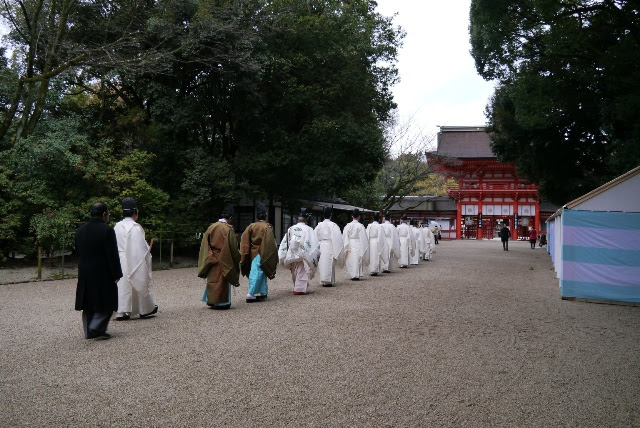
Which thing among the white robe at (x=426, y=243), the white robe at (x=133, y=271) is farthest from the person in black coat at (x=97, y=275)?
the white robe at (x=426, y=243)

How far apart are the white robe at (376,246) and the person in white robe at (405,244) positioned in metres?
3.13

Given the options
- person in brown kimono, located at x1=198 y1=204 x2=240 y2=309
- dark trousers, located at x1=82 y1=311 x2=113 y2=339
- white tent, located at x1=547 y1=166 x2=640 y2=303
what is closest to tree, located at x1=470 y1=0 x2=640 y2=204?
white tent, located at x1=547 y1=166 x2=640 y2=303

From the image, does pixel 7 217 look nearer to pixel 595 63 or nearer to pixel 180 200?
pixel 180 200

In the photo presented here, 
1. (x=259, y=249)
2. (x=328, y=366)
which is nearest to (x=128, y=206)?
(x=259, y=249)

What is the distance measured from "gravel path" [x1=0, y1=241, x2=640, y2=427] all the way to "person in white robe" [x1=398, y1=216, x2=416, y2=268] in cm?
903

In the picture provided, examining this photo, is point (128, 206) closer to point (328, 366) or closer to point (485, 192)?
point (328, 366)

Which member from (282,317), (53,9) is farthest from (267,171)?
(282,317)

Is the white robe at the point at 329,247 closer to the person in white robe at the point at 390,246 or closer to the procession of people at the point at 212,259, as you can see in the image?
the procession of people at the point at 212,259

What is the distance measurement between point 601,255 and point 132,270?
798cm

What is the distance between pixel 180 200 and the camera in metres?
18.4

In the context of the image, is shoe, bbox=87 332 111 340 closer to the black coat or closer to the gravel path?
the gravel path

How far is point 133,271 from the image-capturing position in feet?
25.5

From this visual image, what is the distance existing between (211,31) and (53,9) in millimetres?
4493

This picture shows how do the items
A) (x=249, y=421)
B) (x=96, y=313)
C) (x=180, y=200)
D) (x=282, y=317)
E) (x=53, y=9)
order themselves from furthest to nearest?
(x=180, y=200) → (x=53, y=9) → (x=282, y=317) → (x=96, y=313) → (x=249, y=421)
